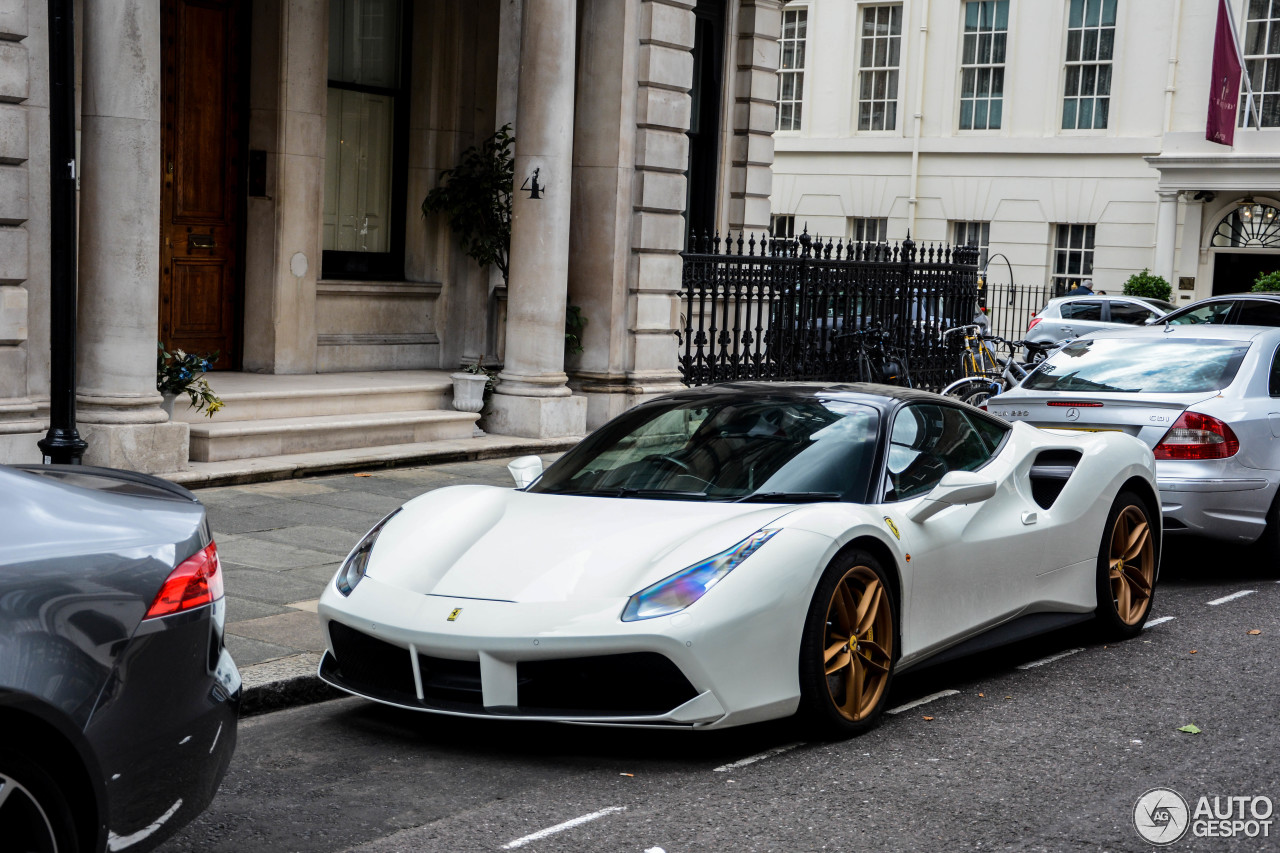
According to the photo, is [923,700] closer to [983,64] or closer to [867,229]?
[983,64]

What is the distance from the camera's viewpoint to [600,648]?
198 inches

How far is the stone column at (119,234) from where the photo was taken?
10133 millimetres

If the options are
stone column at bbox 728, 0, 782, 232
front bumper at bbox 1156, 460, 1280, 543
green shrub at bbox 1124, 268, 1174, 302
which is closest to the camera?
front bumper at bbox 1156, 460, 1280, 543

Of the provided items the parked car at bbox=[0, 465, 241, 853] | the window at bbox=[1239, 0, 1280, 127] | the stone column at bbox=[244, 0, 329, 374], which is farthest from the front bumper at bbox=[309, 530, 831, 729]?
the window at bbox=[1239, 0, 1280, 127]

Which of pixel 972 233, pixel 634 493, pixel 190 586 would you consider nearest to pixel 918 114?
pixel 972 233

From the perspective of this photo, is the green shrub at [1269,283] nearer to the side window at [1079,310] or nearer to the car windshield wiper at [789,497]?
the side window at [1079,310]

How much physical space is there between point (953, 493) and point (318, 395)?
24.6ft

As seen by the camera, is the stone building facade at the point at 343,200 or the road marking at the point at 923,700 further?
the stone building facade at the point at 343,200

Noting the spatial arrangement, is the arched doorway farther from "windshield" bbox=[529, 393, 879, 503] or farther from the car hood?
the car hood

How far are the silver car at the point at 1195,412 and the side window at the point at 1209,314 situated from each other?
10.8 metres

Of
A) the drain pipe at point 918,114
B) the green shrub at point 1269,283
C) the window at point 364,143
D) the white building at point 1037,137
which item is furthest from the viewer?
the drain pipe at point 918,114

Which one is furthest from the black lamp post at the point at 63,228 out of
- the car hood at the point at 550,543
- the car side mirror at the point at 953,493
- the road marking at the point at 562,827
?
the car side mirror at the point at 953,493

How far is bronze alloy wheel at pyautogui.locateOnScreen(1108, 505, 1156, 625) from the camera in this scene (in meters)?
7.38

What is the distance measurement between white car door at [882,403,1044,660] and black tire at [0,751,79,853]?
11.2ft
